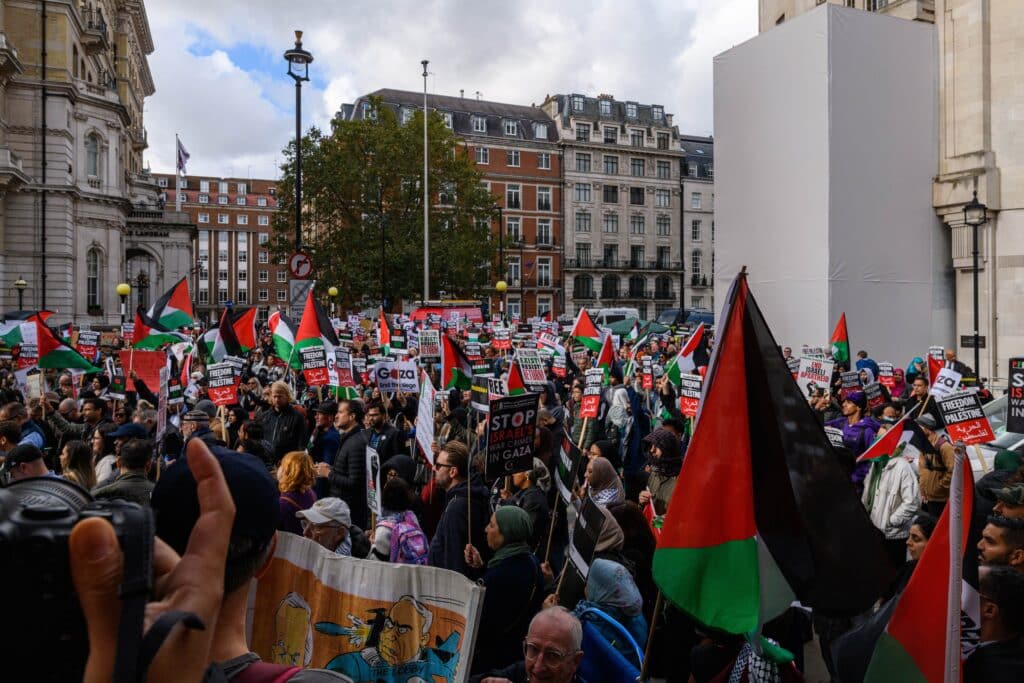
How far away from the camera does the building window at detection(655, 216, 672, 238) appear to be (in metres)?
78.8

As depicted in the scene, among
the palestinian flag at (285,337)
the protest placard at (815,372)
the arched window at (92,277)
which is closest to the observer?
the protest placard at (815,372)

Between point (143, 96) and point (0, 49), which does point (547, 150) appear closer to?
point (143, 96)

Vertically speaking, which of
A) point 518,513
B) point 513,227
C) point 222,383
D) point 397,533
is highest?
point 513,227

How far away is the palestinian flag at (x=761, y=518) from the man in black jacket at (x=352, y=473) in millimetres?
4642

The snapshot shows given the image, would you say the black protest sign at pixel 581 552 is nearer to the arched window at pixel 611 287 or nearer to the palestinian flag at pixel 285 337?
the palestinian flag at pixel 285 337

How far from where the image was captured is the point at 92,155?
4906cm

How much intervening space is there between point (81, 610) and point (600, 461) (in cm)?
528

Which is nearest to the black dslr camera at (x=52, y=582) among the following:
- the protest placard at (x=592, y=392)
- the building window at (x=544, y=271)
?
the protest placard at (x=592, y=392)

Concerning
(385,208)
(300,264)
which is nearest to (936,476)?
(300,264)

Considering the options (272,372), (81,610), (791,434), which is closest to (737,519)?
(791,434)

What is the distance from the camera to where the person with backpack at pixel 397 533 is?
17.5ft

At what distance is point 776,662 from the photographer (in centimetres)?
347

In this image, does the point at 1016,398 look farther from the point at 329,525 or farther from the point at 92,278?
the point at 92,278

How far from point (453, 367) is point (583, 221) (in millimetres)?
64133
